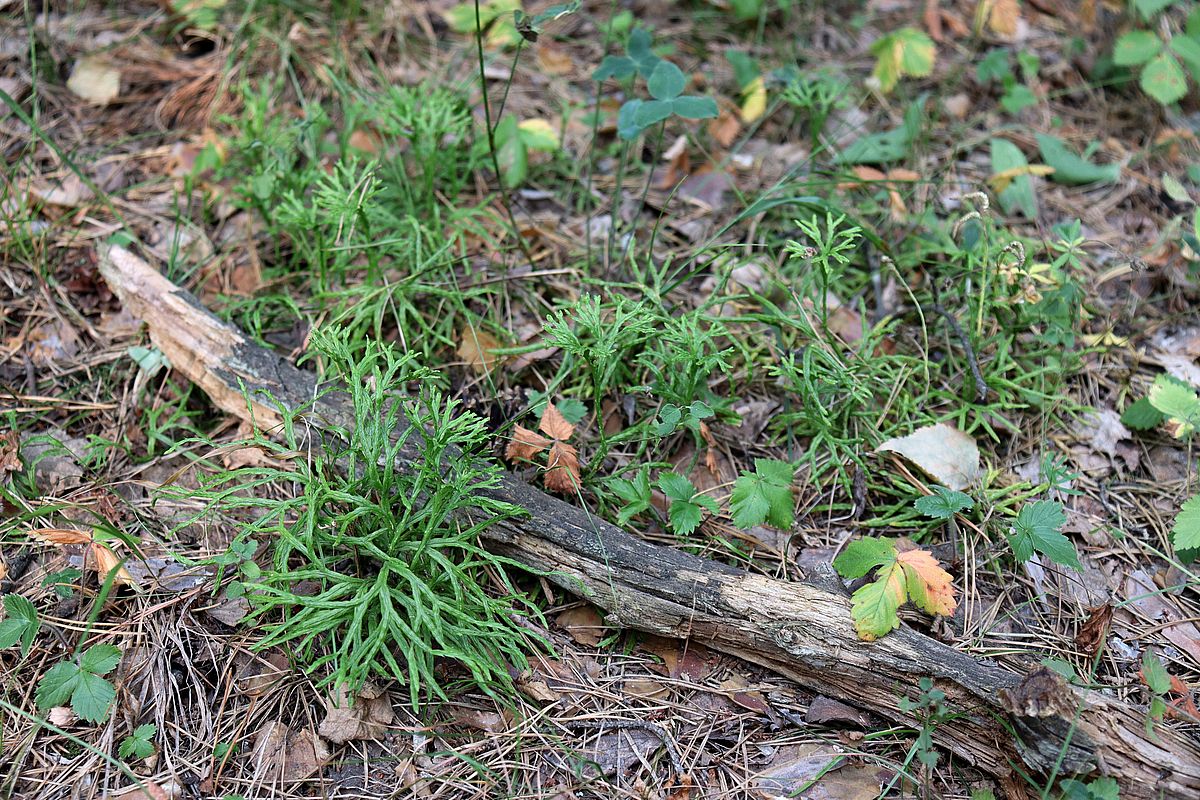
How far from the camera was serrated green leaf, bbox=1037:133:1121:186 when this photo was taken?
3.16m

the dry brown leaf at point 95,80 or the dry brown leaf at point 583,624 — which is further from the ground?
the dry brown leaf at point 95,80

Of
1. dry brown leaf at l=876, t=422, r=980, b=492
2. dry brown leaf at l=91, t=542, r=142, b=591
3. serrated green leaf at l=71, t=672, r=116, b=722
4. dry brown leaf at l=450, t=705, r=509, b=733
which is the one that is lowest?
dry brown leaf at l=450, t=705, r=509, b=733

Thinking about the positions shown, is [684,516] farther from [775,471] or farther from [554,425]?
[554,425]

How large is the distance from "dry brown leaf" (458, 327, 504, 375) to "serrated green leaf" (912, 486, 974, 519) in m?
1.21

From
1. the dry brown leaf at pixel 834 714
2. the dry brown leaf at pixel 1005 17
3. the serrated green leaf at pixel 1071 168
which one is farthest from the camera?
the dry brown leaf at pixel 1005 17

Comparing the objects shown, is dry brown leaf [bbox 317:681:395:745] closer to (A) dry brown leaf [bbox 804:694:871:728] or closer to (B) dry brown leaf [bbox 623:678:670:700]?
(B) dry brown leaf [bbox 623:678:670:700]

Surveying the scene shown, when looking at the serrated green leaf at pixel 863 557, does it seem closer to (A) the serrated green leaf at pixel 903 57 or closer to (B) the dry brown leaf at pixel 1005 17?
(A) the serrated green leaf at pixel 903 57

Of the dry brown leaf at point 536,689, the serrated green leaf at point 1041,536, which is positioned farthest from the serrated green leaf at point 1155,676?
the dry brown leaf at point 536,689

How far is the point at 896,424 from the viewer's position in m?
2.46

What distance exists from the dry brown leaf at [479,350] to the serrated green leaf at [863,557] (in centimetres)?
109

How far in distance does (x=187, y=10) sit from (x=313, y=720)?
112 inches

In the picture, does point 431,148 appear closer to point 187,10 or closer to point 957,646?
point 187,10

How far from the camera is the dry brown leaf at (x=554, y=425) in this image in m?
2.26

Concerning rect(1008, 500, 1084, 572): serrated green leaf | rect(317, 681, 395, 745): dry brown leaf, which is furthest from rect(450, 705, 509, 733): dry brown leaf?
rect(1008, 500, 1084, 572): serrated green leaf
